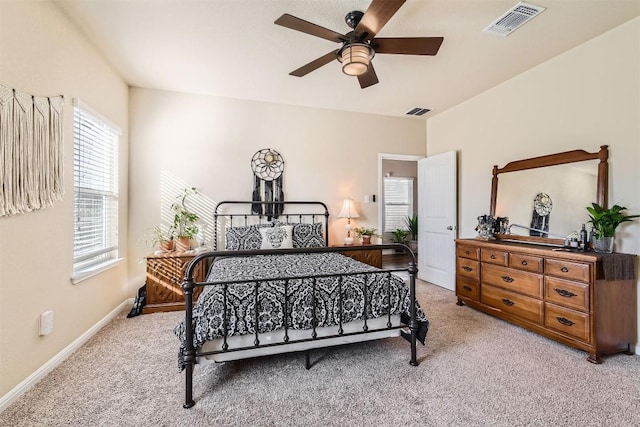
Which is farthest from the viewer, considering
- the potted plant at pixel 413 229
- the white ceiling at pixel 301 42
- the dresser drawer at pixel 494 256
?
the potted plant at pixel 413 229

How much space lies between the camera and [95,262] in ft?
9.64

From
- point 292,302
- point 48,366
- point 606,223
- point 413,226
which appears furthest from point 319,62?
point 413,226

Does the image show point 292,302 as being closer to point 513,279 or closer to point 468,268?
point 513,279

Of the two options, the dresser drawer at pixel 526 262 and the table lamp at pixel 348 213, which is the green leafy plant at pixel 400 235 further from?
the dresser drawer at pixel 526 262

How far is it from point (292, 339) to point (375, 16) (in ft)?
7.19

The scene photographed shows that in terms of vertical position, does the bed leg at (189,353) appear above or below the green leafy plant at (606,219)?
below

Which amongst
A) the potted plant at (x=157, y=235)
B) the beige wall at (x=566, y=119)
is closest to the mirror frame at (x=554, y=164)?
the beige wall at (x=566, y=119)

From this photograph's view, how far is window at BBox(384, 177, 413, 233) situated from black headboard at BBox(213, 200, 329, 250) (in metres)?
3.56

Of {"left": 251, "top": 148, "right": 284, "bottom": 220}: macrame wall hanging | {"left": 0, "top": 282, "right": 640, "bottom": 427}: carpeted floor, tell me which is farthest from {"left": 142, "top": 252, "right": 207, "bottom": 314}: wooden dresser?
{"left": 251, "top": 148, "right": 284, "bottom": 220}: macrame wall hanging

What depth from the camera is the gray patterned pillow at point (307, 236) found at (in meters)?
3.77

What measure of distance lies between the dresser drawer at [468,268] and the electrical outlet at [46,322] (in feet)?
12.5

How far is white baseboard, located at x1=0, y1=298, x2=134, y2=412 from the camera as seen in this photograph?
5.60ft

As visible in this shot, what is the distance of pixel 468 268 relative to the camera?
3.38 metres

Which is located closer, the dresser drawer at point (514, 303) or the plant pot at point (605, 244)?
the plant pot at point (605, 244)
